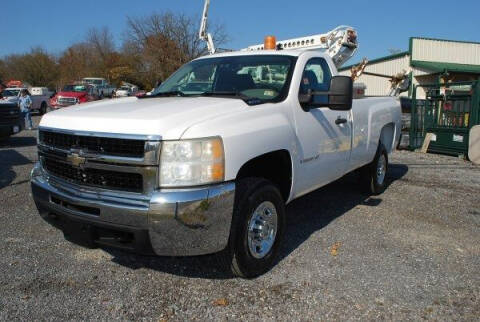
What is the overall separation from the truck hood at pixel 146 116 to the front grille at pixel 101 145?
0.06 meters

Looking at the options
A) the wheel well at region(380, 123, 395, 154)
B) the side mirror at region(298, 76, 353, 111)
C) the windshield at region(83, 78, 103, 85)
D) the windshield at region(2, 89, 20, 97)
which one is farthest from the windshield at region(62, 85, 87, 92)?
the side mirror at region(298, 76, 353, 111)

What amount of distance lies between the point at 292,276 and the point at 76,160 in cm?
198

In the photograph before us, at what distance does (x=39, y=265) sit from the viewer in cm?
379

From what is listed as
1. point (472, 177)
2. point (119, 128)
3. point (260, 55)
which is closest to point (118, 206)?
point (119, 128)

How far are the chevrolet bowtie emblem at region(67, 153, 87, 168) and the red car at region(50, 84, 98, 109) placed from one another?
70.5ft

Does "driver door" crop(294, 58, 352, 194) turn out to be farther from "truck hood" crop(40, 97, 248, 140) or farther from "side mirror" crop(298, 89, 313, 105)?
"truck hood" crop(40, 97, 248, 140)

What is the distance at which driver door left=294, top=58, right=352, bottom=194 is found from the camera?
4.02 m

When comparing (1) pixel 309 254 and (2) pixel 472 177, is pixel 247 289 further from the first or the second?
(2) pixel 472 177

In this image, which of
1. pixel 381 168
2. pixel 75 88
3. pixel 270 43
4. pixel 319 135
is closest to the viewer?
pixel 319 135

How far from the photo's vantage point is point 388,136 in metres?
6.74

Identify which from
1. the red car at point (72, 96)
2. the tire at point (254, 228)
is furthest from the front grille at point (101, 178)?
the red car at point (72, 96)

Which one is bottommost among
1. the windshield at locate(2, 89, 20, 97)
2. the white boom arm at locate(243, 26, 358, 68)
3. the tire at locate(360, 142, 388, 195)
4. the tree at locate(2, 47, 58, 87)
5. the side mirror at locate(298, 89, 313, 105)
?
the tire at locate(360, 142, 388, 195)

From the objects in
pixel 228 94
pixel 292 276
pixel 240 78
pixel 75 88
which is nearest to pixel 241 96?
pixel 228 94

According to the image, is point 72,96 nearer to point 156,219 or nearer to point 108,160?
point 108,160
